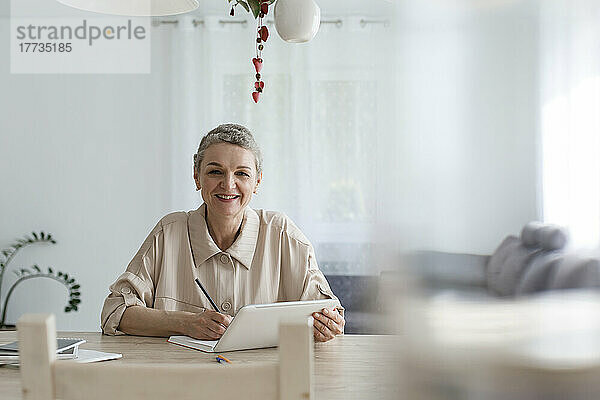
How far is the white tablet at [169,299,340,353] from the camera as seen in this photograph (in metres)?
1.59

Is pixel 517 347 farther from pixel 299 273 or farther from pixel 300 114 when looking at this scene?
pixel 300 114

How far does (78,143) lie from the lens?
14.8 feet

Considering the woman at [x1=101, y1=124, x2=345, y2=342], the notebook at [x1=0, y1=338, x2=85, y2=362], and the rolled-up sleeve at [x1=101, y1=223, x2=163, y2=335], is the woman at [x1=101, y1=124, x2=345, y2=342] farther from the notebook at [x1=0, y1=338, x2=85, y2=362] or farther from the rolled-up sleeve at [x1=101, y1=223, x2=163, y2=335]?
the notebook at [x1=0, y1=338, x2=85, y2=362]

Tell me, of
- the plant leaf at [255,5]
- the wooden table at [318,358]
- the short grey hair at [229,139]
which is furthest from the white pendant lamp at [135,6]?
the wooden table at [318,358]

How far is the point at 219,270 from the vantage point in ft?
6.81

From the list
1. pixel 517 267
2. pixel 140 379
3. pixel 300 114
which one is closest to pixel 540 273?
pixel 517 267

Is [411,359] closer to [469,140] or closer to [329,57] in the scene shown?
[469,140]

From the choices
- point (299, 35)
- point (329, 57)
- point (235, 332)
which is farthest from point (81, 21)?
point (235, 332)

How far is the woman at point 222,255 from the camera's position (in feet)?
6.75

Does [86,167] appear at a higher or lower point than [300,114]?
lower

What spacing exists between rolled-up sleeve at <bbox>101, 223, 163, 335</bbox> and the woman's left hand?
57 centimetres

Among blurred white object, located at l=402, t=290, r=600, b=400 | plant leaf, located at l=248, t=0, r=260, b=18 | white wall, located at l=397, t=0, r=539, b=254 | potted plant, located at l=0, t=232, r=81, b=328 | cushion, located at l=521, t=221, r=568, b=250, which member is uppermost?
plant leaf, located at l=248, t=0, r=260, b=18

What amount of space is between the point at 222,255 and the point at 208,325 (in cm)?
35
